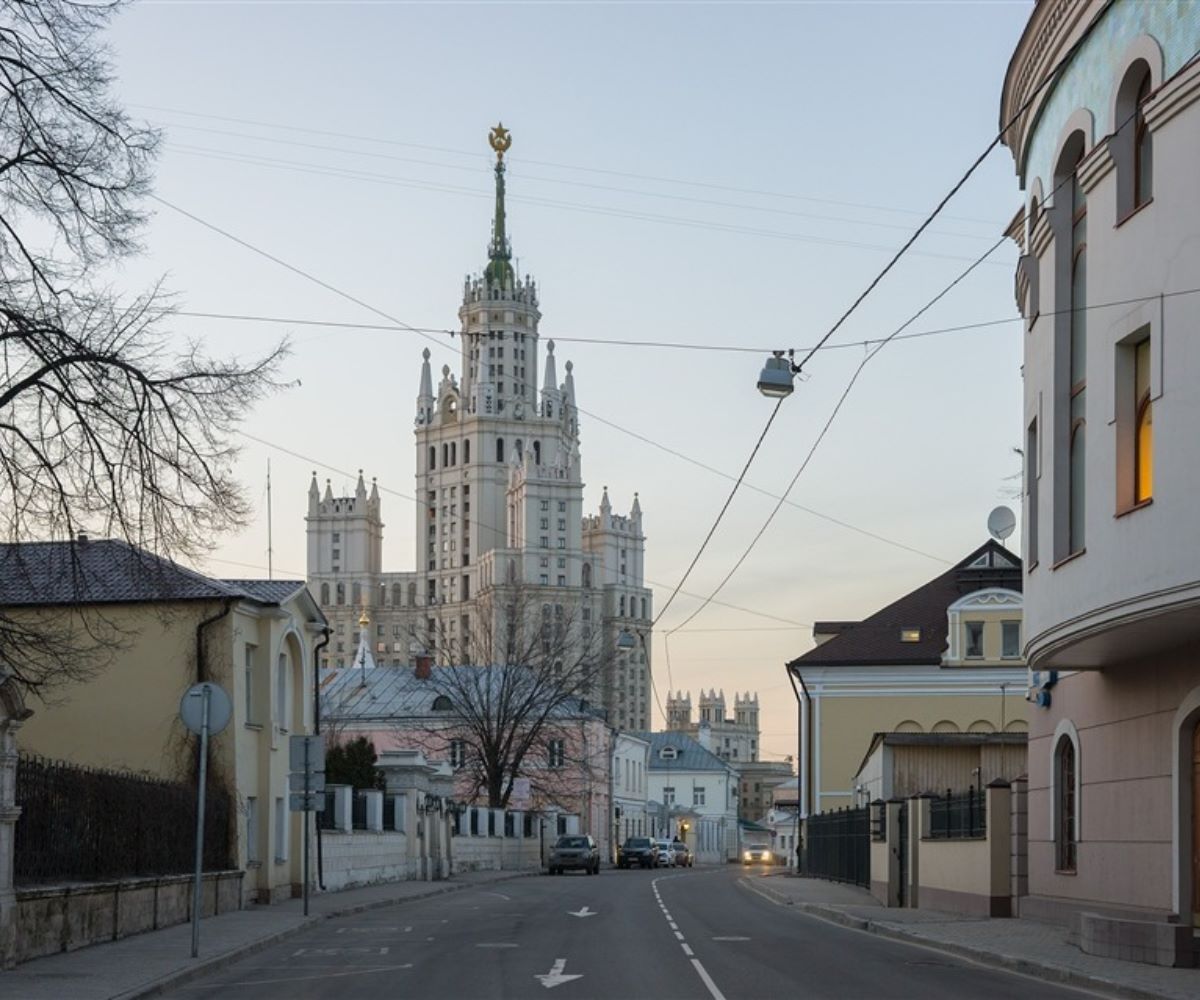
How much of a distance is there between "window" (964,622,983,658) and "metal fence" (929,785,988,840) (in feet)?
97.7

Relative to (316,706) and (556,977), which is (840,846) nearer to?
(316,706)

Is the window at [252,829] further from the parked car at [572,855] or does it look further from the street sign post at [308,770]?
the parked car at [572,855]

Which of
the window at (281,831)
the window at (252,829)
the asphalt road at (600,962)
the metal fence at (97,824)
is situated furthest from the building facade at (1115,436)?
the window at (281,831)

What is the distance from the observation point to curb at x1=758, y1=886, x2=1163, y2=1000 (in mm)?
17766

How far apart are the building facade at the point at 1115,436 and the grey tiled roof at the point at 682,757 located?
414ft

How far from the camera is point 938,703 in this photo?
6397 cm

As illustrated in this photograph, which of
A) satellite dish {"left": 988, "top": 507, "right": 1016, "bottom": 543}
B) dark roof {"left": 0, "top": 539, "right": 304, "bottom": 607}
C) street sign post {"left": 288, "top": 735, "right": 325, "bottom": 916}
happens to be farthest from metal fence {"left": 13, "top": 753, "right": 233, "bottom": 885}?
satellite dish {"left": 988, "top": 507, "right": 1016, "bottom": 543}

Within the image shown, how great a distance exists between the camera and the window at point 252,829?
37250 millimetres

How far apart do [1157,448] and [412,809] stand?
3727 centimetres

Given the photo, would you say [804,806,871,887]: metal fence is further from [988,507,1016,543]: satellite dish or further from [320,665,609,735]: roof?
[320,665,609,735]: roof

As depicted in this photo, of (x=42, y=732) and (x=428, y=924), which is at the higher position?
(x=42, y=732)

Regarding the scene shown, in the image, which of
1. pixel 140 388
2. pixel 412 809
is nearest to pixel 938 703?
pixel 412 809

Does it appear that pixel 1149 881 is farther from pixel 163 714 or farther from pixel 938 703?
pixel 938 703

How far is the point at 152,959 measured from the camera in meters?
21.7
